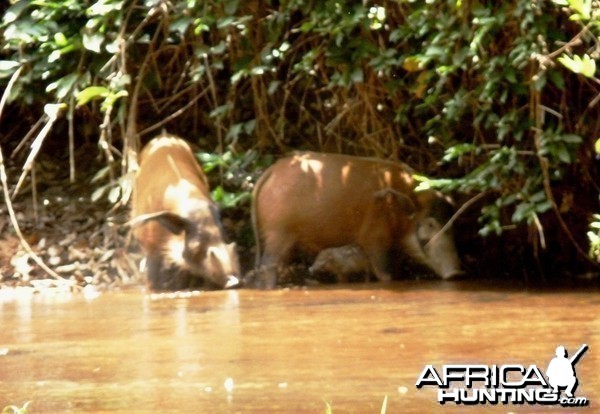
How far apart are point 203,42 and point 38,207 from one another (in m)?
1.40

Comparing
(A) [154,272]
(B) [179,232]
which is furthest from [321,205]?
(A) [154,272]

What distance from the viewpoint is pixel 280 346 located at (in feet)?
11.5

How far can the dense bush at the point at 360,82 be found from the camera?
4844 millimetres

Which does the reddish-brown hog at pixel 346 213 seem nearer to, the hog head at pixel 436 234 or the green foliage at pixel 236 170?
the hog head at pixel 436 234

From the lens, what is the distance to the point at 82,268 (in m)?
6.16

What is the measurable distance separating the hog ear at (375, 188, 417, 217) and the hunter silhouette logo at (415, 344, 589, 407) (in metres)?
2.67


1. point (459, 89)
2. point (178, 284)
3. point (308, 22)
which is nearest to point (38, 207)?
point (178, 284)

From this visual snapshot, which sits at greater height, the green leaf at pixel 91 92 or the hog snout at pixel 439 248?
the green leaf at pixel 91 92

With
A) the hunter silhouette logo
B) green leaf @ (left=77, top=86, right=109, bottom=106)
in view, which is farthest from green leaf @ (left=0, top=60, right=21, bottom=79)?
the hunter silhouette logo

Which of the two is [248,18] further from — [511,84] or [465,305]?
[465,305]

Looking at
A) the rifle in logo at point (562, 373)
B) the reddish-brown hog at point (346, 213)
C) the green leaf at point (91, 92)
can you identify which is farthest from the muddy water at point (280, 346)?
the green leaf at point (91, 92)

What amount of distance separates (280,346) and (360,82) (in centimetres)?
241

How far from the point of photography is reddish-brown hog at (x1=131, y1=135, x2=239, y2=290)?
18.5 feet

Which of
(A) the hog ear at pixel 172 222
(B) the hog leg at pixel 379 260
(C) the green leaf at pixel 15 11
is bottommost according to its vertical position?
(B) the hog leg at pixel 379 260
